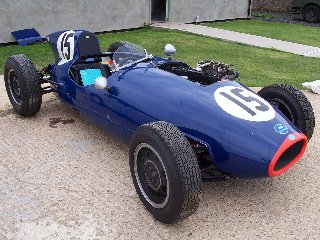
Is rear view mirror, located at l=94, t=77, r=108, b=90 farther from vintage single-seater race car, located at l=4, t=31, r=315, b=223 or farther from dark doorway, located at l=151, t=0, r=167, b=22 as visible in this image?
dark doorway, located at l=151, t=0, r=167, b=22

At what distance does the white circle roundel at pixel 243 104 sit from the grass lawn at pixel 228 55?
150 inches

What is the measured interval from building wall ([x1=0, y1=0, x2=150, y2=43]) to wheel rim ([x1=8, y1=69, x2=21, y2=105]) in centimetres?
533

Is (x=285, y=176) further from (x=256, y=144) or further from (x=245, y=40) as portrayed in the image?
(x=245, y=40)

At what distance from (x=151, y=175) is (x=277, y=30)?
12.5 m

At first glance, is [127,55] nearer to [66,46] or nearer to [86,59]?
[86,59]

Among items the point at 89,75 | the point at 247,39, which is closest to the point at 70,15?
the point at 247,39

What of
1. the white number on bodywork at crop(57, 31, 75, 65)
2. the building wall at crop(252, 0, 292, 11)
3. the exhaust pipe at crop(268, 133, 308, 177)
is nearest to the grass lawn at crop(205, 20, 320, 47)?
the building wall at crop(252, 0, 292, 11)

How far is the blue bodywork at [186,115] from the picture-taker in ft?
10.8

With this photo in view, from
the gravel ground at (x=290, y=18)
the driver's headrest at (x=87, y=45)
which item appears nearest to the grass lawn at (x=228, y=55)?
the driver's headrest at (x=87, y=45)

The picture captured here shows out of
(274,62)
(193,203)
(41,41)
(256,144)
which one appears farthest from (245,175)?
(41,41)

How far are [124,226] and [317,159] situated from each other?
2.50 metres

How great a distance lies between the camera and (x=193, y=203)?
10.1 feet

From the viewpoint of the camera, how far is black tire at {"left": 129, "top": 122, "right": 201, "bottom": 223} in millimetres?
3027

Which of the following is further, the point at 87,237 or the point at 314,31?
the point at 314,31
